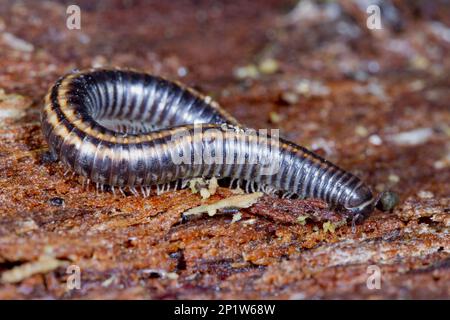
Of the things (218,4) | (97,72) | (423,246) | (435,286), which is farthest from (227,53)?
(435,286)

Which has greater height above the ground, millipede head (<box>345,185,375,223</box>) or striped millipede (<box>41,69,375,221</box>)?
striped millipede (<box>41,69,375,221</box>)

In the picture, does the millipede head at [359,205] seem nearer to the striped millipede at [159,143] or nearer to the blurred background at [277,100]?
the striped millipede at [159,143]

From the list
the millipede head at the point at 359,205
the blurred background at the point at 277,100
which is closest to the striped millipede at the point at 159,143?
the millipede head at the point at 359,205

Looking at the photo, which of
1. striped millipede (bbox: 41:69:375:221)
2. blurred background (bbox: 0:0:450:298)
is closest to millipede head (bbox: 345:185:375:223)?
striped millipede (bbox: 41:69:375:221)

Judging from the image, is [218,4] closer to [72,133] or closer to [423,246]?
[72,133]

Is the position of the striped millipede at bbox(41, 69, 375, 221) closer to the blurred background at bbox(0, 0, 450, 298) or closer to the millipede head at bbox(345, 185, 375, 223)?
the millipede head at bbox(345, 185, 375, 223)

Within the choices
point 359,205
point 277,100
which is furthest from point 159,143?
point 277,100
